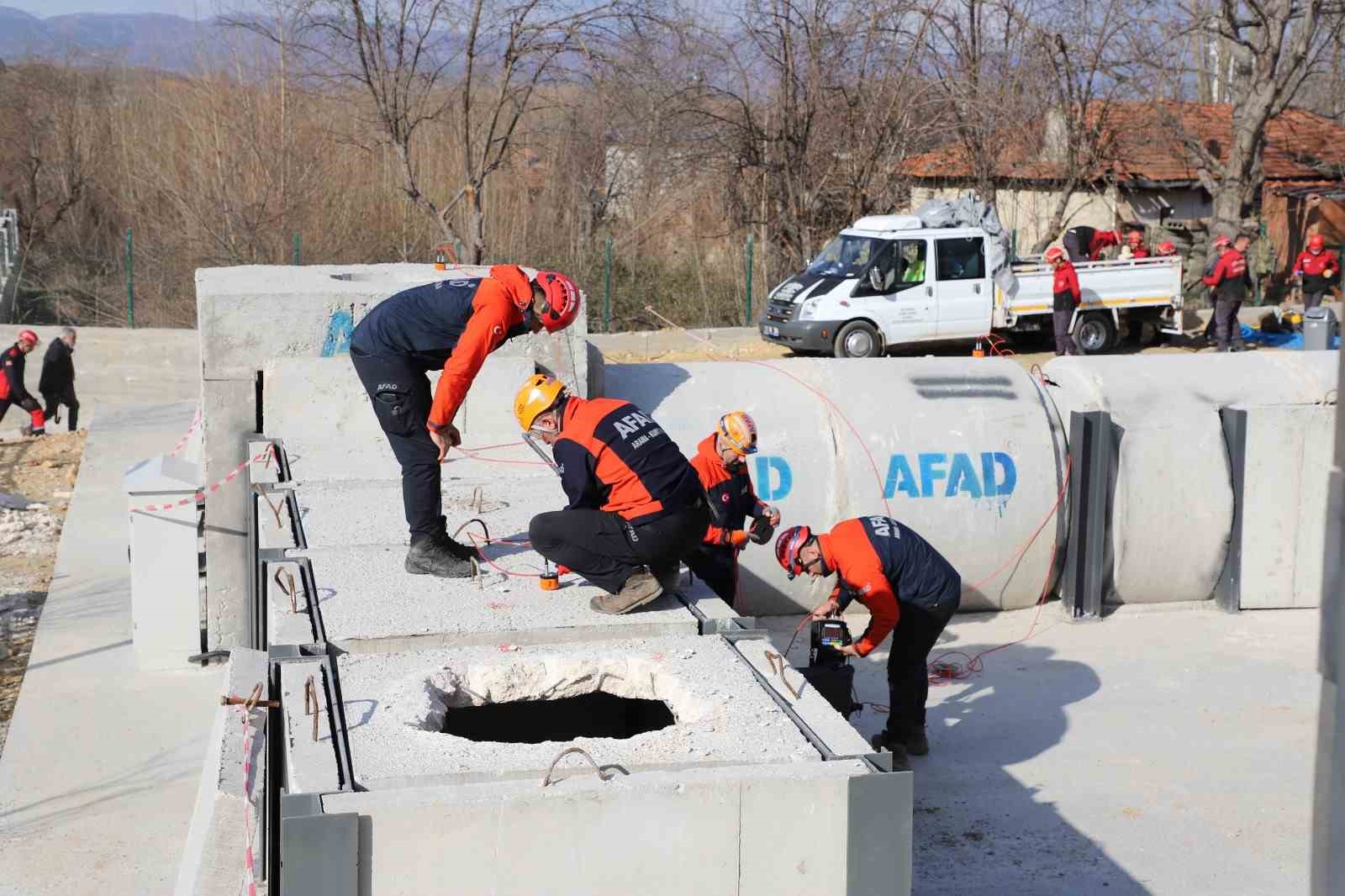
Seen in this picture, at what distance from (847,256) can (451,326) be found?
14513mm

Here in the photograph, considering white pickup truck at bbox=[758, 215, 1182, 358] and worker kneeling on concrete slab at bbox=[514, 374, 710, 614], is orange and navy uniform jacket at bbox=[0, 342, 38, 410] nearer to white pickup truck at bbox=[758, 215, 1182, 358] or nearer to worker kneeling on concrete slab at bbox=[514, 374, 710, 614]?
white pickup truck at bbox=[758, 215, 1182, 358]

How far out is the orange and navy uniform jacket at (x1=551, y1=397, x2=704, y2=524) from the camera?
6355mm

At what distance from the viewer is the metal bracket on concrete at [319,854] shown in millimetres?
4250

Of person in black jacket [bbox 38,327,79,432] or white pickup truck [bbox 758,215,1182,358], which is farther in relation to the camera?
white pickup truck [bbox 758,215,1182,358]

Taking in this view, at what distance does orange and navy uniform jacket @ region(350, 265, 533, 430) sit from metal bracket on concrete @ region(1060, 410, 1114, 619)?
17.2ft

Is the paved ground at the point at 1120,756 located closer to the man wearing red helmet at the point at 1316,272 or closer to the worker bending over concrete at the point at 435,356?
the worker bending over concrete at the point at 435,356

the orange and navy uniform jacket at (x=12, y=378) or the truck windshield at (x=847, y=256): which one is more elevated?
the truck windshield at (x=847, y=256)

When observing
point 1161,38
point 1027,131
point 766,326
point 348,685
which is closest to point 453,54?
point 766,326

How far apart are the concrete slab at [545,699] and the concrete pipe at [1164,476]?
19.7ft

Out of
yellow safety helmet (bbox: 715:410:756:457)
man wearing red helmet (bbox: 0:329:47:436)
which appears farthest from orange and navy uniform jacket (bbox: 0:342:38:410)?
yellow safety helmet (bbox: 715:410:756:457)

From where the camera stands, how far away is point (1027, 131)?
28250 mm

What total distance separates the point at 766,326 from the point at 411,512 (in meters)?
15.1

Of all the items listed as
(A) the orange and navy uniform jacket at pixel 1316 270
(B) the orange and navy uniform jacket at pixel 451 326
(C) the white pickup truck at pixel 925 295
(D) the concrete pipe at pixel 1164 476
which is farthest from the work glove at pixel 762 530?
(A) the orange and navy uniform jacket at pixel 1316 270

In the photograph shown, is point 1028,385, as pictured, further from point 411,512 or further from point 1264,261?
point 1264,261
